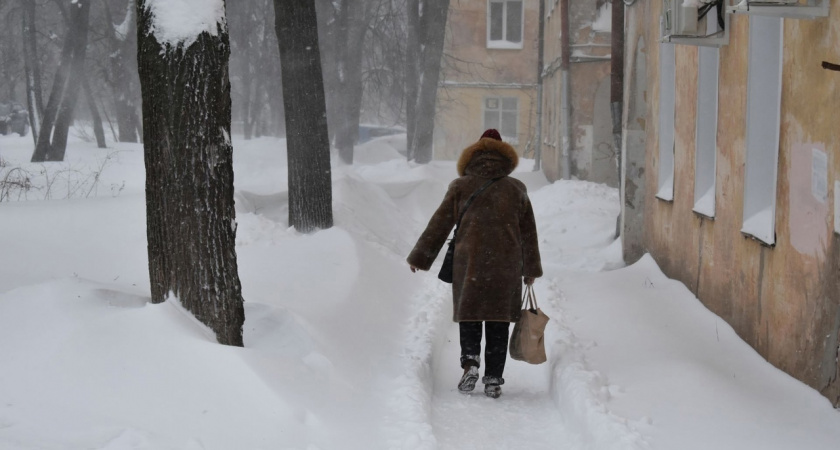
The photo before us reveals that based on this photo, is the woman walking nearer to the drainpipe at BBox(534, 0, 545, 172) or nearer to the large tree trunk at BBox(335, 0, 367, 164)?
the large tree trunk at BBox(335, 0, 367, 164)

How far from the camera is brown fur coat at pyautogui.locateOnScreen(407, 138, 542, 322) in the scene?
6.42m

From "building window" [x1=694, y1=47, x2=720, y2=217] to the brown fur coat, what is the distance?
9.58 feet

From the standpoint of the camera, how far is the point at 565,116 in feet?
75.9

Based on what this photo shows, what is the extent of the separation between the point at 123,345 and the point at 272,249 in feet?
15.1

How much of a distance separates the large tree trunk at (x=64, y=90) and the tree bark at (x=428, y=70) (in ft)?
27.6

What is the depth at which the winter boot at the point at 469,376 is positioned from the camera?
646cm

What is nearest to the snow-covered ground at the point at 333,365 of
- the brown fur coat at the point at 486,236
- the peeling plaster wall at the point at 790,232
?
the peeling plaster wall at the point at 790,232

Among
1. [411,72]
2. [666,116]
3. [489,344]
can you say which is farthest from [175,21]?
[411,72]

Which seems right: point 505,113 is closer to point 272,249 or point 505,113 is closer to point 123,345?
point 272,249

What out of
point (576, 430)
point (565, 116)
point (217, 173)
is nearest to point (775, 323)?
point (576, 430)

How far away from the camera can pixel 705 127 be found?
29.0 feet

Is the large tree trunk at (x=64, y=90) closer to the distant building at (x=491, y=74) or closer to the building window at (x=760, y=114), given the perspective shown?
the distant building at (x=491, y=74)

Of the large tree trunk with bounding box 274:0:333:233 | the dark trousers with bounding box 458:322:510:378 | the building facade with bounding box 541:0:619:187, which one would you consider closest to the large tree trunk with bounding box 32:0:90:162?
the building facade with bounding box 541:0:619:187

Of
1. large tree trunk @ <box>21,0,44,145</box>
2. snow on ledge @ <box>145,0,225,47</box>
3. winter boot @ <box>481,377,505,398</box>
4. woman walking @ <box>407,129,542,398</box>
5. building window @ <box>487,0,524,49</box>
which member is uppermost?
building window @ <box>487,0,524,49</box>
